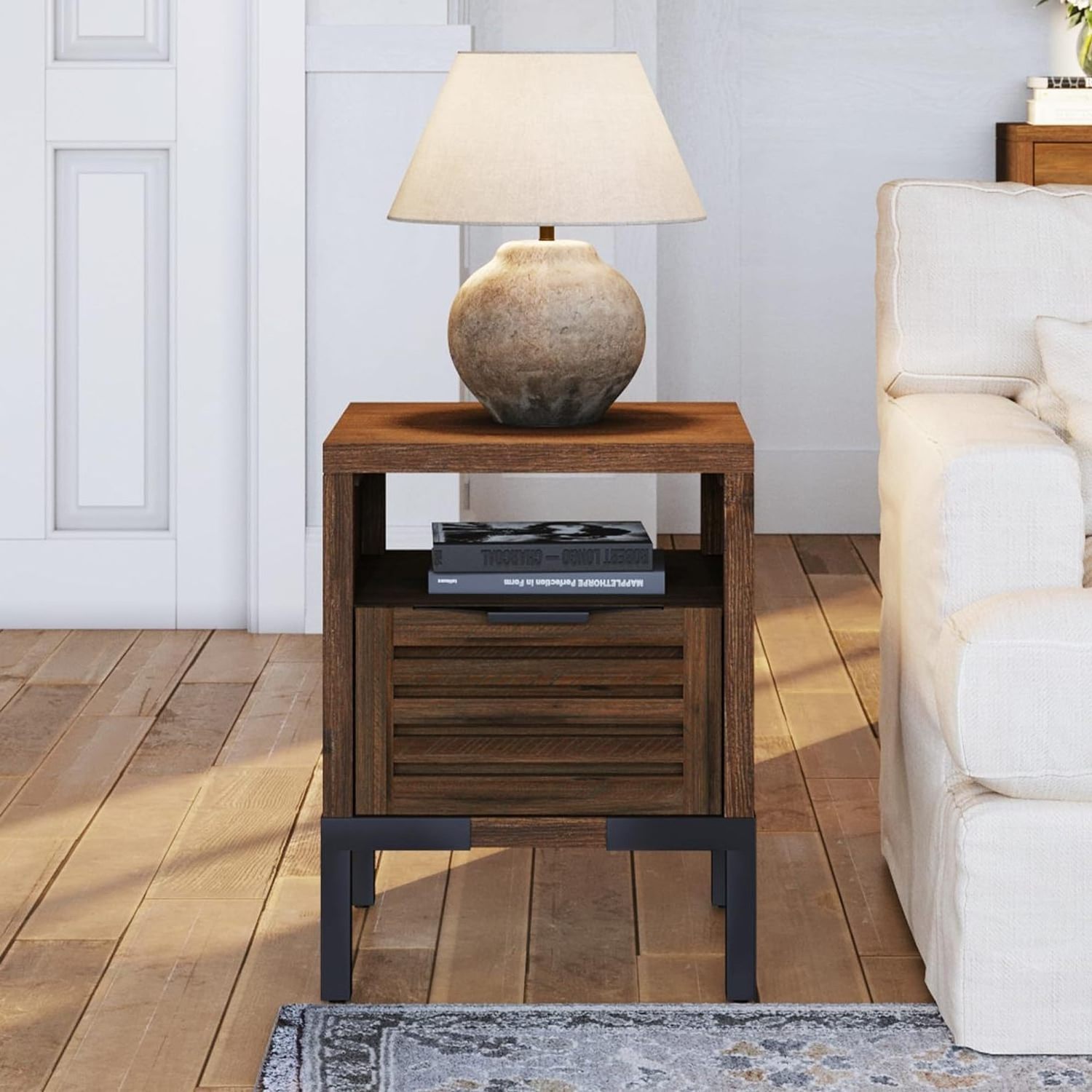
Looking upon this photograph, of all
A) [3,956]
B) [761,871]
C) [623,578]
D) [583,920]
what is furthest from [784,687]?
[3,956]

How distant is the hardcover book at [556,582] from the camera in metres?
1.89

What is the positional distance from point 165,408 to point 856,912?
1961mm

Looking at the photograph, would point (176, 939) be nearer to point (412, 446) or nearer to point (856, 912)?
point (412, 446)

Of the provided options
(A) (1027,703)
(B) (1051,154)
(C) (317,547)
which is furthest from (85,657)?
(B) (1051,154)

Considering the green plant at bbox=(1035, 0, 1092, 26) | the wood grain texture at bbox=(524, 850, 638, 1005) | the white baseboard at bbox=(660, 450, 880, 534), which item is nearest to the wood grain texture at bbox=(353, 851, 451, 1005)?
the wood grain texture at bbox=(524, 850, 638, 1005)

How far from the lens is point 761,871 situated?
2330 mm

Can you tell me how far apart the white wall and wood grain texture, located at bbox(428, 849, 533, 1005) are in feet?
7.47

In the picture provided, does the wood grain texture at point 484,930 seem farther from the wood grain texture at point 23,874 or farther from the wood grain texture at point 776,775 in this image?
the wood grain texture at point 23,874

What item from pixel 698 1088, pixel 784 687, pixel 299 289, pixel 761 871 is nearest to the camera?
pixel 698 1088

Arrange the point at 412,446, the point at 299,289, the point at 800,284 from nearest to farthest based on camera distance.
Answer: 1. the point at 412,446
2. the point at 299,289
3. the point at 800,284

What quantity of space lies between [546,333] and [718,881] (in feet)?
2.43

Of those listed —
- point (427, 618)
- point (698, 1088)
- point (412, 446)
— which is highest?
point (412, 446)

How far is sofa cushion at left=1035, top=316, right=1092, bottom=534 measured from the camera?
2.08 meters

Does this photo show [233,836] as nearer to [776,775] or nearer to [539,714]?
[539,714]
